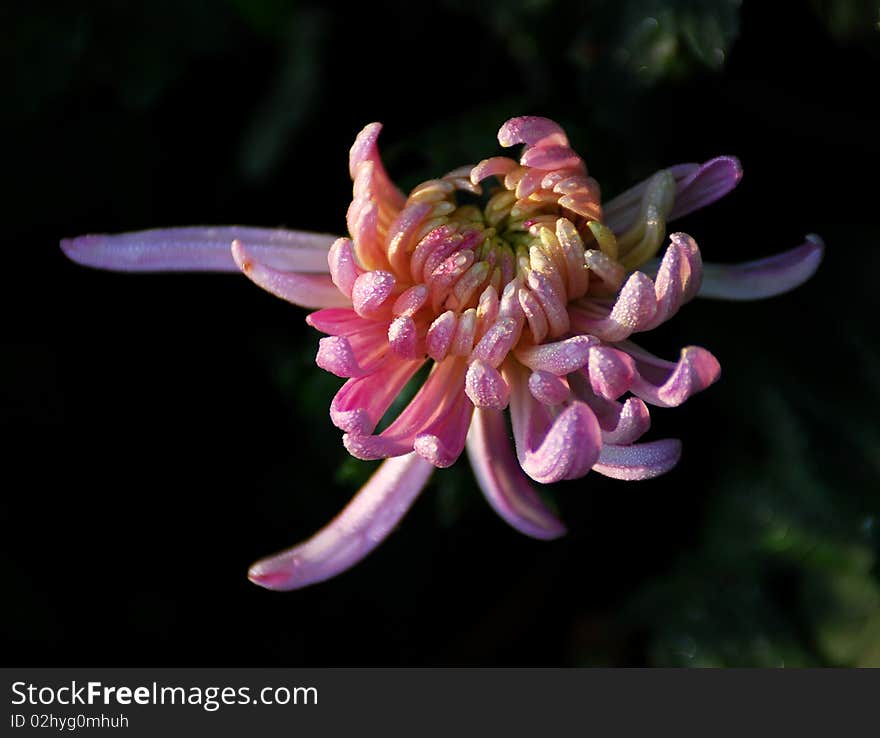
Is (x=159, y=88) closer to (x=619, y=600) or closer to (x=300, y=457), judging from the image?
(x=300, y=457)

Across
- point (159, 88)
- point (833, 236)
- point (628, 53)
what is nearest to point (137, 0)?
point (159, 88)

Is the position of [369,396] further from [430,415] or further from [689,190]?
[689,190]

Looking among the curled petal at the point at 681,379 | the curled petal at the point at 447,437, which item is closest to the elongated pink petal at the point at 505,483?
the curled petal at the point at 447,437

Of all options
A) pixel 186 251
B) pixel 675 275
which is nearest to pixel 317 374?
pixel 186 251

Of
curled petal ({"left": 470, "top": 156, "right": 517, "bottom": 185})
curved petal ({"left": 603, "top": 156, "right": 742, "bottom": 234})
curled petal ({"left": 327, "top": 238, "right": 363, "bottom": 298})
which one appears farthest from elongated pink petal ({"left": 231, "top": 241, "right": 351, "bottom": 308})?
curved petal ({"left": 603, "top": 156, "right": 742, "bottom": 234})

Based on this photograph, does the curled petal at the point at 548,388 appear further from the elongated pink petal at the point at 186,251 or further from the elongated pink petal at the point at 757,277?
the elongated pink petal at the point at 186,251
